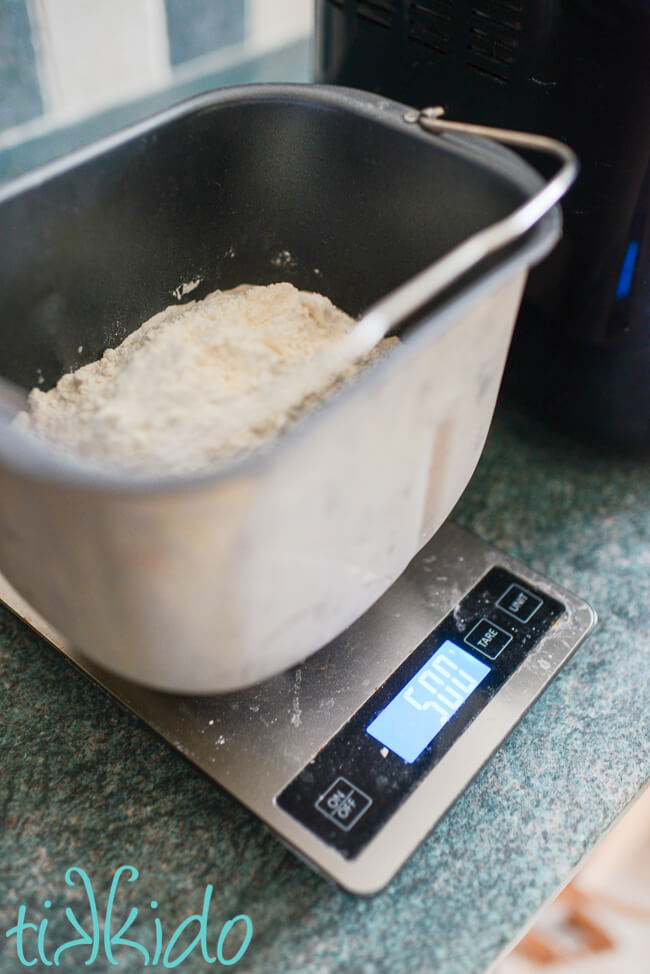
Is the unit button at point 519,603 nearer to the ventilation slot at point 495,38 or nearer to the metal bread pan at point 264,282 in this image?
the metal bread pan at point 264,282

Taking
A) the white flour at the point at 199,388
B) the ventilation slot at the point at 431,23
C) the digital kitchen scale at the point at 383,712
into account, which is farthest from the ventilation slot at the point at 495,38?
the digital kitchen scale at the point at 383,712

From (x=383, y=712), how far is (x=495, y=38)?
1.15ft

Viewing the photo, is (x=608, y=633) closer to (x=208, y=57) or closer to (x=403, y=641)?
(x=403, y=641)

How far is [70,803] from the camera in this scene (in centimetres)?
40

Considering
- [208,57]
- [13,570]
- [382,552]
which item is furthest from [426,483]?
[208,57]

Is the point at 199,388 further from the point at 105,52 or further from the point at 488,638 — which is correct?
the point at 105,52

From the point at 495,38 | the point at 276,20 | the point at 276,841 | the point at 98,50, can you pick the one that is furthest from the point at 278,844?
the point at 276,20

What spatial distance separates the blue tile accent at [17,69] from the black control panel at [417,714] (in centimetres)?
44

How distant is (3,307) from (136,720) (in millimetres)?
208

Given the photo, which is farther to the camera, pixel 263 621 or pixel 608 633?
pixel 608 633

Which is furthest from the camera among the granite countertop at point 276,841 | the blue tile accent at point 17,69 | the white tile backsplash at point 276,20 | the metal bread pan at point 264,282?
the white tile backsplash at point 276,20

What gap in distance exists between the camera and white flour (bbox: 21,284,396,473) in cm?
31

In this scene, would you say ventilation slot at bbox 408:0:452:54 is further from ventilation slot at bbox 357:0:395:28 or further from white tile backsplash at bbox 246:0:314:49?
white tile backsplash at bbox 246:0:314:49

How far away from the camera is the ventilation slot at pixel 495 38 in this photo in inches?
16.6
